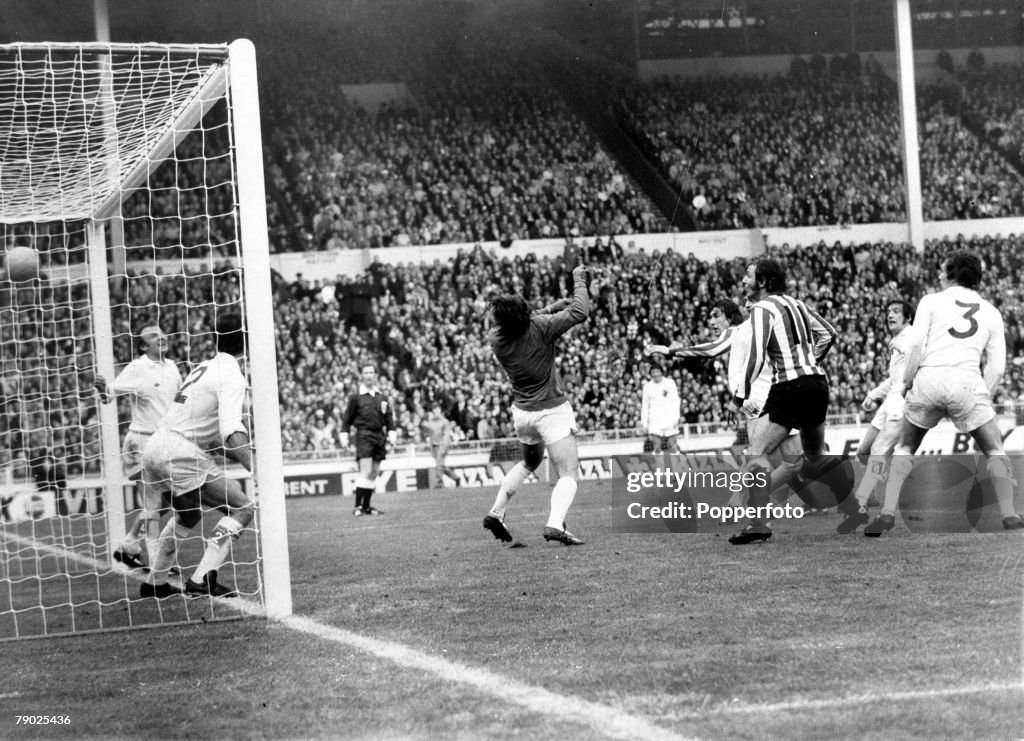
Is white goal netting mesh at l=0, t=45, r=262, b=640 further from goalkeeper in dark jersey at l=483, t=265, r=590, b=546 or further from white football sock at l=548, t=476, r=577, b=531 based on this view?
white football sock at l=548, t=476, r=577, b=531

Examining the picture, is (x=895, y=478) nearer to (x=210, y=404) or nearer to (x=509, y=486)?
(x=509, y=486)

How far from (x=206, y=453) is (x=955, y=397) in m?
5.34

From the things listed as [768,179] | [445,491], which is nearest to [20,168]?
[445,491]

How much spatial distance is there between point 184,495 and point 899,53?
2441 cm

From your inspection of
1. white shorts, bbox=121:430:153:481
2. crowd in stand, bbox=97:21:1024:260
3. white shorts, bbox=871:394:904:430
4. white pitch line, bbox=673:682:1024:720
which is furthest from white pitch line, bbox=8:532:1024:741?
crowd in stand, bbox=97:21:1024:260

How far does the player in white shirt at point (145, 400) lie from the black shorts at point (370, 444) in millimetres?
6376

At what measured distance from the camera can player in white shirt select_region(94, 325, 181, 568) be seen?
384 inches

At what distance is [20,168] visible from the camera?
35.2ft

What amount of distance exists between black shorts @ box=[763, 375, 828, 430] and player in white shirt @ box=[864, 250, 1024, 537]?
25.1 inches

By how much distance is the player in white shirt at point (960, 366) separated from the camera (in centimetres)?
884

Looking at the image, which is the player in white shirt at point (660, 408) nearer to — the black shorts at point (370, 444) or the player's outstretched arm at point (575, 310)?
the black shorts at point (370, 444)

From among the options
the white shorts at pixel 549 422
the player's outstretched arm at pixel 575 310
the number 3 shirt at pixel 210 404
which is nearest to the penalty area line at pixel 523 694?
the number 3 shirt at pixel 210 404

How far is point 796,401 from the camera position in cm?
906

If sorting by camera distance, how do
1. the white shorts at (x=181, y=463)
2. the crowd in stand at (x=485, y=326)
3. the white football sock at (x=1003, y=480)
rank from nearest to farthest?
the white shorts at (x=181, y=463)
the white football sock at (x=1003, y=480)
the crowd in stand at (x=485, y=326)
